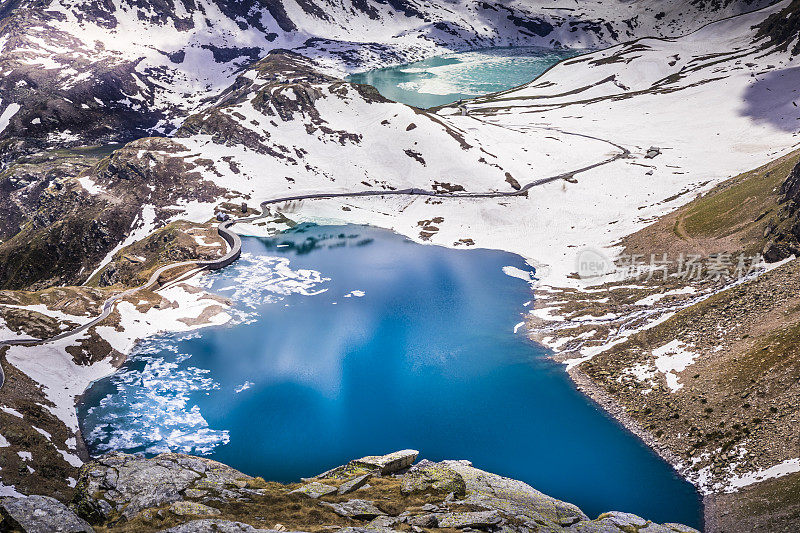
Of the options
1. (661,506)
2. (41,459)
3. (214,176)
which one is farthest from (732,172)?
(41,459)

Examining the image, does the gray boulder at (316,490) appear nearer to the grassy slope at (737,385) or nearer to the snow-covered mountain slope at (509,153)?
the grassy slope at (737,385)

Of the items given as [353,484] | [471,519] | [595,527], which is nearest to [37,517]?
[353,484]

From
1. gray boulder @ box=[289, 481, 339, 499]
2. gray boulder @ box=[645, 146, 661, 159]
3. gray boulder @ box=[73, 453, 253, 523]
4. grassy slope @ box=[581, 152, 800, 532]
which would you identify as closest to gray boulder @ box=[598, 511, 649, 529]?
grassy slope @ box=[581, 152, 800, 532]

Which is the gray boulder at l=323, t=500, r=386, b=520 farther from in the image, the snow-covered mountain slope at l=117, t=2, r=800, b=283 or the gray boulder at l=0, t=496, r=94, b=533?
the snow-covered mountain slope at l=117, t=2, r=800, b=283

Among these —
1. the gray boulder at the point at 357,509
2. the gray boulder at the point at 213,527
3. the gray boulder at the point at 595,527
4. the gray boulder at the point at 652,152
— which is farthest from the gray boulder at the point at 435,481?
the gray boulder at the point at 652,152

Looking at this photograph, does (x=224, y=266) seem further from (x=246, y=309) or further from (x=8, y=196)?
(x=8, y=196)
